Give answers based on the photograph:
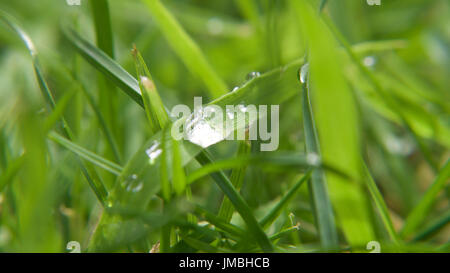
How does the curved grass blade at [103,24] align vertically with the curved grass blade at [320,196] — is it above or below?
above

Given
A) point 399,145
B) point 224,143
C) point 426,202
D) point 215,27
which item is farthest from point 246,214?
point 215,27

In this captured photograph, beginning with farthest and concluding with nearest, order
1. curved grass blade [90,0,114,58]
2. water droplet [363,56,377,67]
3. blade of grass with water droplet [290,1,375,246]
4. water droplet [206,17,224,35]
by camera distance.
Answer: water droplet [206,17,224,35]
water droplet [363,56,377,67]
curved grass blade [90,0,114,58]
blade of grass with water droplet [290,1,375,246]

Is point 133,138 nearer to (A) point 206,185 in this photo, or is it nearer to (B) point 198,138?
(A) point 206,185

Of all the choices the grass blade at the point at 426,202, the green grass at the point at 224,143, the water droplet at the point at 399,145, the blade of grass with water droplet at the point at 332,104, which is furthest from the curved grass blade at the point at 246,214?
the water droplet at the point at 399,145

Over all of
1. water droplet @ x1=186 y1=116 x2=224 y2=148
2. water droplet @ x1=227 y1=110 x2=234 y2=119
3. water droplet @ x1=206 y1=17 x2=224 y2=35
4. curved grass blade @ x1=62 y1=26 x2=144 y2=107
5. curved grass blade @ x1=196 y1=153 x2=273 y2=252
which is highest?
water droplet @ x1=206 y1=17 x2=224 y2=35

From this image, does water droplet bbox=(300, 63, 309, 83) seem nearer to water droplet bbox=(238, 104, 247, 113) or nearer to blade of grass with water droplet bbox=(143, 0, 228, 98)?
water droplet bbox=(238, 104, 247, 113)

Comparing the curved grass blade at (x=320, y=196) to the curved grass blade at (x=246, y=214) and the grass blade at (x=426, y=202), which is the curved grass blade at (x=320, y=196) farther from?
the grass blade at (x=426, y=202)

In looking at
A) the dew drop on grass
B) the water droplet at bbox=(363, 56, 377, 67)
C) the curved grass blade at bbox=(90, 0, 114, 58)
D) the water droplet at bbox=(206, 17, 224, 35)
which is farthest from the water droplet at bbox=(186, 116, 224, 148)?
the water droplet at bbox=(206, 17, 224, 35)
